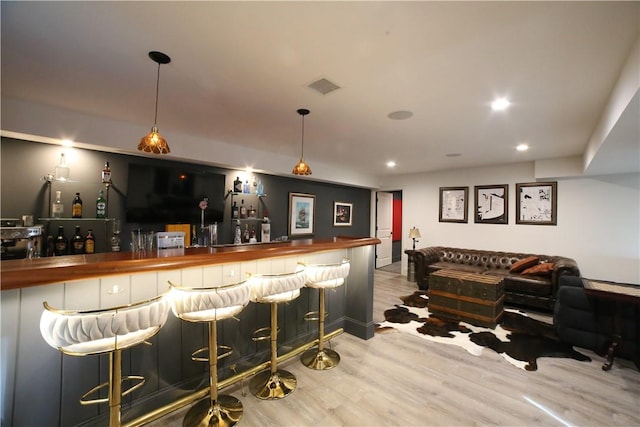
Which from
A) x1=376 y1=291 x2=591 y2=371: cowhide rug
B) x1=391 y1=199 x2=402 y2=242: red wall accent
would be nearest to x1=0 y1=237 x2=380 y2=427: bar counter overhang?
x1=376 y1=291 x2=591 y2=371: cowhide rug

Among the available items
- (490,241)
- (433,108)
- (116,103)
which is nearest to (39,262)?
(116,103)

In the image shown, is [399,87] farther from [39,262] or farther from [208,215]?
[208,215]

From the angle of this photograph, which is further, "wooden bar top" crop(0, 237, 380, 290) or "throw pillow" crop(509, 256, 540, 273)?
"throw pillow" crop(509, 256, 540, 273)

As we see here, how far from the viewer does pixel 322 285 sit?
2512 mm

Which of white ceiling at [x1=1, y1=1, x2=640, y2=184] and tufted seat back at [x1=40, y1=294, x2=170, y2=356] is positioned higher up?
white ceiling at [x1=1, y1=1, x2=640, y2=184]

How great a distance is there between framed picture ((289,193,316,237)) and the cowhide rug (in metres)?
2.50

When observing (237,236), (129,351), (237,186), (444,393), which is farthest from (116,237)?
(444,393)

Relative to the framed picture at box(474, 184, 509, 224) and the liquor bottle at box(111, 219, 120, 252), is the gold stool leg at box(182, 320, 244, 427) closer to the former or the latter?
the liquor bottle at box(111, 219, 120, 252)

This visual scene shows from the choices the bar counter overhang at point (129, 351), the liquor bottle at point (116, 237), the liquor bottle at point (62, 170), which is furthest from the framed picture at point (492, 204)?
the liquor bottle at point (62, 170)

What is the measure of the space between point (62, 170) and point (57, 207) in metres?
0.43

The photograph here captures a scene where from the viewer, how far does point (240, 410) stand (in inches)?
78.0

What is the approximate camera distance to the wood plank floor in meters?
1.97

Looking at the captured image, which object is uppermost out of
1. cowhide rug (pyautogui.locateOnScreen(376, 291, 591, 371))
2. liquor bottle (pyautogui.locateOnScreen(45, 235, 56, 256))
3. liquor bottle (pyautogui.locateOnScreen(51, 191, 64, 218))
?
liquor bottle (pyautogui.locateOnScreen(51, 191, 64, 218))

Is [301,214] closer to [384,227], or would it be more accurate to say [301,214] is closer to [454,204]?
[384,227]
